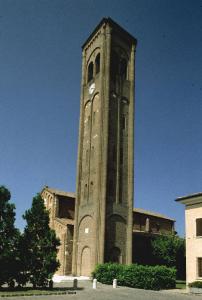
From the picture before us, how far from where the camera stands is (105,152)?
118 feet

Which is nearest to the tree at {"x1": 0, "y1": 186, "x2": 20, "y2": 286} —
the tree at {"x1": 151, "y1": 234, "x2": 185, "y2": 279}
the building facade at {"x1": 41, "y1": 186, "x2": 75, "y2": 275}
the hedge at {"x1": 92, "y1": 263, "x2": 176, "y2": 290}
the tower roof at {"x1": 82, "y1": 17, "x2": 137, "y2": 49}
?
the hedge at {"x1": 92, "y1": 263, "x2": 176, "y2": 290}

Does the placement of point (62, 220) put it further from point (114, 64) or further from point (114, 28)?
point (114, 28)

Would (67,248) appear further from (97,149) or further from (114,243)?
(97,149)

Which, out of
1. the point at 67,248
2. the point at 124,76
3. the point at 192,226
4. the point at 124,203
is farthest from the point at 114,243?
the point at 124,76

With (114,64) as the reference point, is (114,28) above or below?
above

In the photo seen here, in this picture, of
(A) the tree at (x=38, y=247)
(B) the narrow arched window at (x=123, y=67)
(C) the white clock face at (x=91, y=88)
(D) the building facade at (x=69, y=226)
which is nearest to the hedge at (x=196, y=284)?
(A) the tree at (x=38, y=247)

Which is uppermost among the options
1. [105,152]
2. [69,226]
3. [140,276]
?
[105,152]

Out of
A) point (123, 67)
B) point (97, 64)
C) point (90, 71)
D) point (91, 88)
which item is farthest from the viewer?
point (90, 71)

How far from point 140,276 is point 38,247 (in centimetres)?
871

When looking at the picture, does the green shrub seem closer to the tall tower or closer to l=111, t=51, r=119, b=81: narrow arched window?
the tall tower

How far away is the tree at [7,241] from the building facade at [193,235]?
43.9ft

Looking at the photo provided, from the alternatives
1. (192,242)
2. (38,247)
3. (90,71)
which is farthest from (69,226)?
(90,71)

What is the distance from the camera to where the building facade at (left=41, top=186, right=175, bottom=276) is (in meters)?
38.1

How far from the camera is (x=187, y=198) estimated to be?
27734 mm
